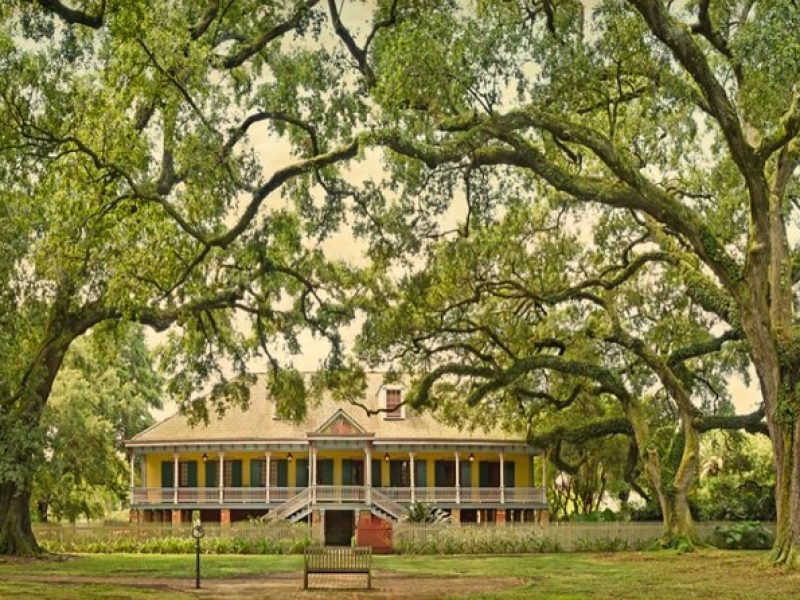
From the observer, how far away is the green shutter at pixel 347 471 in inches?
1978

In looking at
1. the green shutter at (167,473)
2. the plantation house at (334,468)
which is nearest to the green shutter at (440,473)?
the plantation house at (334,468)

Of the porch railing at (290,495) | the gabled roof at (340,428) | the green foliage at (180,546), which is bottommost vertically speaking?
the green foliage at (180,546)

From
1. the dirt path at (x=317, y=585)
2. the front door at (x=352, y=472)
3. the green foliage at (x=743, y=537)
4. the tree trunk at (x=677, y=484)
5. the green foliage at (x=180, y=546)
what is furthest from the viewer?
the front door at (x=352, y=472)

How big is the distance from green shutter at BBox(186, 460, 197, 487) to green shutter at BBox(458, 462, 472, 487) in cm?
1250

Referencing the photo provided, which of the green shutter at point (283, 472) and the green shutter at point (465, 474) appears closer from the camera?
the green shutter at point (283, 472)

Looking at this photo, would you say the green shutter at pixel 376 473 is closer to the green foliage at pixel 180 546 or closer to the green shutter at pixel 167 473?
the green shutter at pixel 167 473

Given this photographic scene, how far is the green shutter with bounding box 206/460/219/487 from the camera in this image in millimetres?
50312

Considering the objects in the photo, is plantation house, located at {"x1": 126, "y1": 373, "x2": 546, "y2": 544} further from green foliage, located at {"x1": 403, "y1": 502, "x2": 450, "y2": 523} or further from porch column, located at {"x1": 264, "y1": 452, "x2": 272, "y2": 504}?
green foliage, located at {"x1": 403, "y1": 502, "x2": 450, "y2": 523}

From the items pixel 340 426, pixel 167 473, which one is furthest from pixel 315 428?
pixel 167 473

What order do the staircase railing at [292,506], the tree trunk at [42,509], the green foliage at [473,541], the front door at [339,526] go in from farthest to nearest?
the tree trunk at [42,509]
the front door at [339,526]
the staircase railing at [292,506]
the green foliage at [473,541]

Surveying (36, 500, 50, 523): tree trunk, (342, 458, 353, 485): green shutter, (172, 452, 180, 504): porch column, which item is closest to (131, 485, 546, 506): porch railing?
(172, 452, 180, 504): porch column

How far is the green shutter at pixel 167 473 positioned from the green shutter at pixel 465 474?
13.6 m

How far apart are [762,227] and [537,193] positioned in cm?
880

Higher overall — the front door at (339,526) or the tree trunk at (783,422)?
the tree trunk at (783,422)
